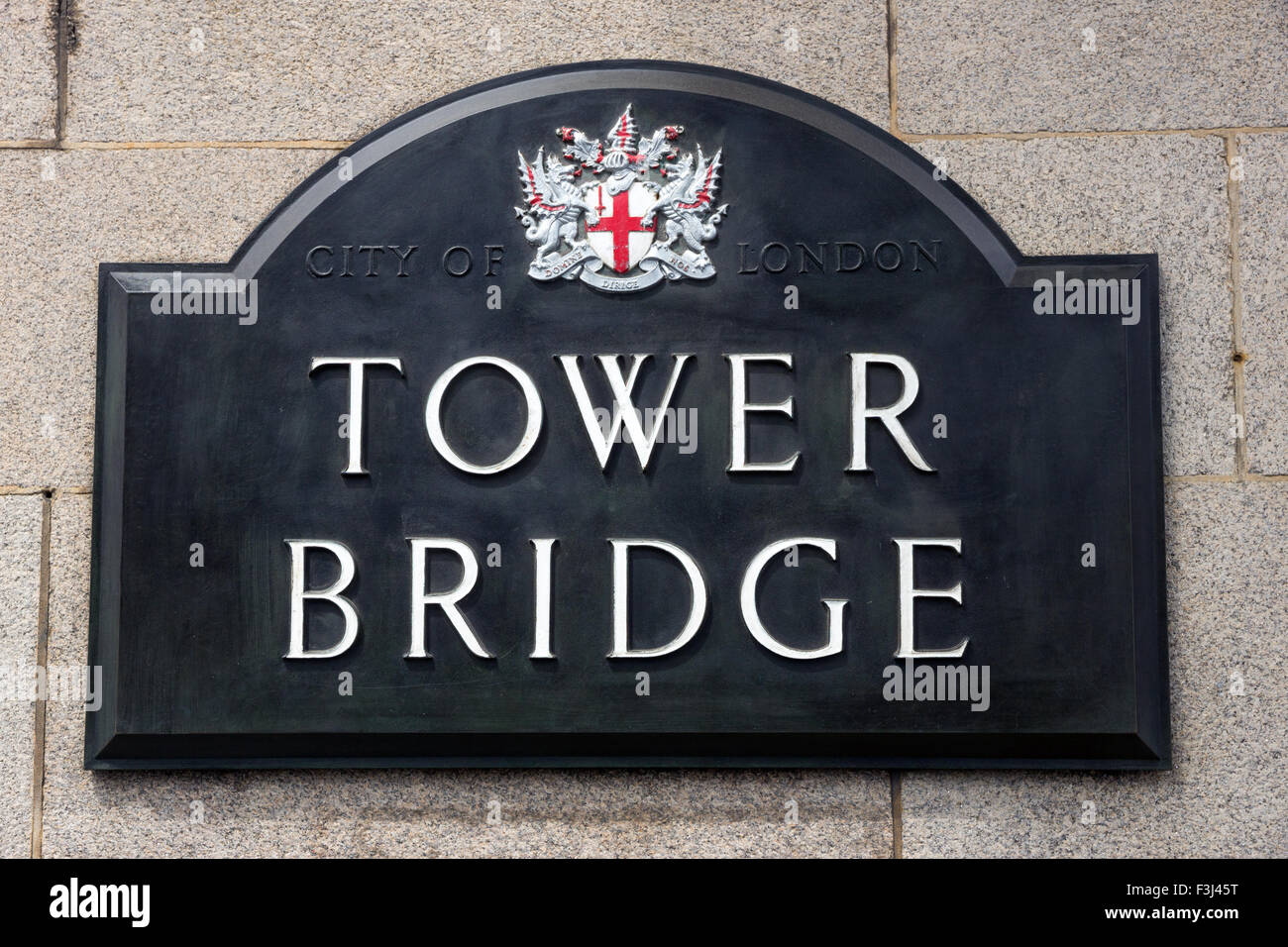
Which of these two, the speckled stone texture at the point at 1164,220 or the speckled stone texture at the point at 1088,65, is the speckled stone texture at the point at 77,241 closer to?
the speckled stone texture at the point at 1088,65

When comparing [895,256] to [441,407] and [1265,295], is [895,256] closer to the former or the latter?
[1265,295]

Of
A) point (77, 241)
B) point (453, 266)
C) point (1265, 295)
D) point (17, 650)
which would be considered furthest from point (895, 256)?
point (17, 650)

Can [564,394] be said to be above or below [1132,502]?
above

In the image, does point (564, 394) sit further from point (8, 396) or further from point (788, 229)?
point (8, 396)

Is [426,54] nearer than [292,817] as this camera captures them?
No

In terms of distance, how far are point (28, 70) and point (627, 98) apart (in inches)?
87.3

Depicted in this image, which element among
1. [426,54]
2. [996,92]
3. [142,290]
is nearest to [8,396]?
[142,290]

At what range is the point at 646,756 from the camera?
406 cm

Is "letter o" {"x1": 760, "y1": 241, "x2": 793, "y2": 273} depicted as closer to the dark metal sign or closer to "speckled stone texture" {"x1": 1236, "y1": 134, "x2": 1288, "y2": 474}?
the dark metal sign

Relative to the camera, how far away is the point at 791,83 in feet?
14.4

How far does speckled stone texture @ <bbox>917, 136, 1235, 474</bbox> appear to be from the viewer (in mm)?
4211

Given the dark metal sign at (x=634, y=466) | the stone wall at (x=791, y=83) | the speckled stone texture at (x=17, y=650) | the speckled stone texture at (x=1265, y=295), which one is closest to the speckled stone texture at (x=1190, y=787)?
the stone wall at (x=791, y=83)
